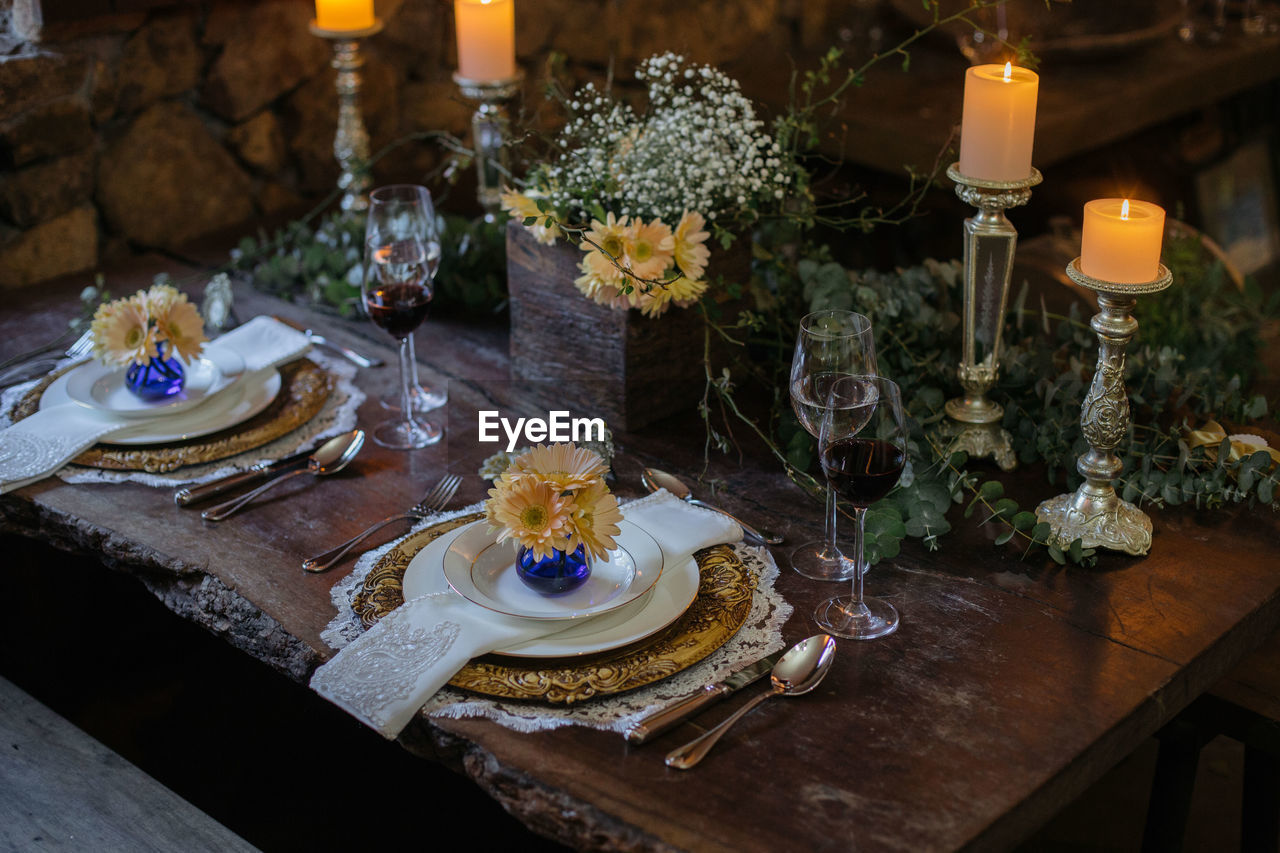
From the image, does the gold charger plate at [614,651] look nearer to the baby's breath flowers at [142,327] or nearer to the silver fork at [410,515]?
the silver fork at [410,515]

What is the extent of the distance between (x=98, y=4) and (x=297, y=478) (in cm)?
106

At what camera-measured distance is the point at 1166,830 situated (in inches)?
59.7

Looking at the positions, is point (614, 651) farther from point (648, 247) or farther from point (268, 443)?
point (268, 443)

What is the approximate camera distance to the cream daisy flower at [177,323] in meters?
1.39

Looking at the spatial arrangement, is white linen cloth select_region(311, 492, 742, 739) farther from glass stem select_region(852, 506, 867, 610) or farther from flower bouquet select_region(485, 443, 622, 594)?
glass stem select_region(852, 506, 867, 610)

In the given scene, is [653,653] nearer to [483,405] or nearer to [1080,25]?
[483,405]

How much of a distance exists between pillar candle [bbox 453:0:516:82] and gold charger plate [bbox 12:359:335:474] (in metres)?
0.56

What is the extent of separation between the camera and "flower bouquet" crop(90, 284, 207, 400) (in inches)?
54.7

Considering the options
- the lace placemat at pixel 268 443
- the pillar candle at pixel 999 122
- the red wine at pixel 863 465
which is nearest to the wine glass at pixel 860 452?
the red wine at pixel 863 465

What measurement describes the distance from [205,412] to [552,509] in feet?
2.04

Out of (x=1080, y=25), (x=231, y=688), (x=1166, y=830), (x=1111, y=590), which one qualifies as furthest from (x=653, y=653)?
(x=1080, y=25)

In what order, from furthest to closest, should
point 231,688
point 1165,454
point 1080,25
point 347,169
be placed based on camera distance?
1. point 1080,25
2. point 347,169
3. point 231,688
4. point 1165,454

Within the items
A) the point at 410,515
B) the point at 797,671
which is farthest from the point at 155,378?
the point at 797,671

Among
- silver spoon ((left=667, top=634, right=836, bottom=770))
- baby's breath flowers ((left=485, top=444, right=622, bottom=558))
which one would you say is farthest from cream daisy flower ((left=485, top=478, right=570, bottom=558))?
silver spoon ((left=667, top=634, right=836, bottom=770))
